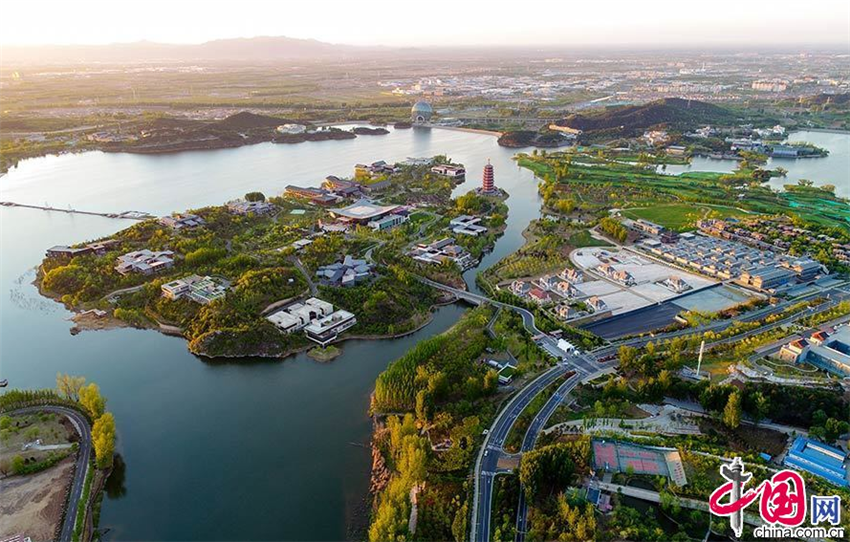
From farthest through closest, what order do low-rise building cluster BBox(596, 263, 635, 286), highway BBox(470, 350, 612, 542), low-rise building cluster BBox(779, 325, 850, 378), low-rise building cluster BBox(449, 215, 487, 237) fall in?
low-rise building cluster BBox(449, 215, 487, 237)
low-rise building cluster BBox(596, 263, 635, 286)
low-rise building cluster BBox(779, 325, 850, 378)
highway BBox(470, 350, 612, 542)

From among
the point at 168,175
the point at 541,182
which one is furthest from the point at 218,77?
the point at 541,182

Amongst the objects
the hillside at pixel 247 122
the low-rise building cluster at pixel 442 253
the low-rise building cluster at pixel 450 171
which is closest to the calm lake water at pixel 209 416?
the low-rise building cluster at pixel 442 253

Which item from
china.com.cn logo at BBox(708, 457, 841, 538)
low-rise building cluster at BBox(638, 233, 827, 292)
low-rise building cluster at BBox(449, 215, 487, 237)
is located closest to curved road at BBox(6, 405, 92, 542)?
china.com.cn logo at BBox(708, 457, 841, 538)

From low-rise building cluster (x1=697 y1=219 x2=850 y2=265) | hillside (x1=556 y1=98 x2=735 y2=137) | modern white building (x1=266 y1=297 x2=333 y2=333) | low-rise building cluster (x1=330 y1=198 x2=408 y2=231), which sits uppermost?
hillside (x1=556 y1=98 x2=735 y2=137)

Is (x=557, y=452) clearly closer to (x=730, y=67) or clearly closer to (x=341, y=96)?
(x=341, y=96)

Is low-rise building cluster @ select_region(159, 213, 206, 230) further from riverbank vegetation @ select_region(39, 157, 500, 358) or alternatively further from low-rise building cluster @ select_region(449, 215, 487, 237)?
low-rise building cluster @ select_region(449, 215, 487, 237)

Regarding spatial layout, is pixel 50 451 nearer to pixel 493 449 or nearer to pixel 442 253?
pixel 493 449

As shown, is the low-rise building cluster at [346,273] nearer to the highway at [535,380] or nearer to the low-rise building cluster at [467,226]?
the highway at [535,380]

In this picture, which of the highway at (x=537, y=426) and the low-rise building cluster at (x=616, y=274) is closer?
the highway at (x=537, y=426)
